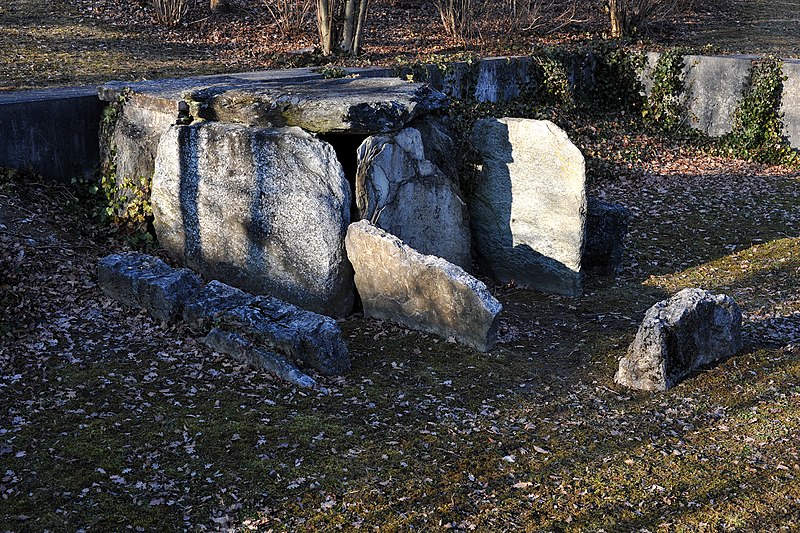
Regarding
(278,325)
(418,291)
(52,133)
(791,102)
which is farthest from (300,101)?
(791,102)

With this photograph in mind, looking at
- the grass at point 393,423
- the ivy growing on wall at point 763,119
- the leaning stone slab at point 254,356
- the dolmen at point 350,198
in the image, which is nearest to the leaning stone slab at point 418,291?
the dolmen at point 350,198

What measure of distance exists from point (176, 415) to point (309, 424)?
36.0 inches

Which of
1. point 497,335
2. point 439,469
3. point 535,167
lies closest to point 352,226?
point 497,335

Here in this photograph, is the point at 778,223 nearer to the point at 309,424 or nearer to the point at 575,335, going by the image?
the point at 575,335

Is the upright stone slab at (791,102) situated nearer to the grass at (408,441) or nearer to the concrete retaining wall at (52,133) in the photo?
the grass at (408,441)

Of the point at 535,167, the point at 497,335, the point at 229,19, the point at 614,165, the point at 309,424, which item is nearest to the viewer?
the point at 309,424

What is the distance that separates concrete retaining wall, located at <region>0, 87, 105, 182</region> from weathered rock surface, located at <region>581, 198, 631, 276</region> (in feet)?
17.8

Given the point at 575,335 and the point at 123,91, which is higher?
the point at 123,91

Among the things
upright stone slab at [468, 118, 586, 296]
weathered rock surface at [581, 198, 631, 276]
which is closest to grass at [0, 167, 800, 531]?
upright stone slab at [468, 118, 586, 296]

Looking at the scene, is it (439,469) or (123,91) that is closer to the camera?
(439,469)

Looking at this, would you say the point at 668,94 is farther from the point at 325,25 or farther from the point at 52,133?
the point at 52,133

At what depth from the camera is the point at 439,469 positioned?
5.06 meters

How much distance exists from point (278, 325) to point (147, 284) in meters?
1.33

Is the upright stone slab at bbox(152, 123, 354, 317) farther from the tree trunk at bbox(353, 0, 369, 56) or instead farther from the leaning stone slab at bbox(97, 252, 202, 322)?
the tree trunk at bbox(353, 0, 369, 56)
